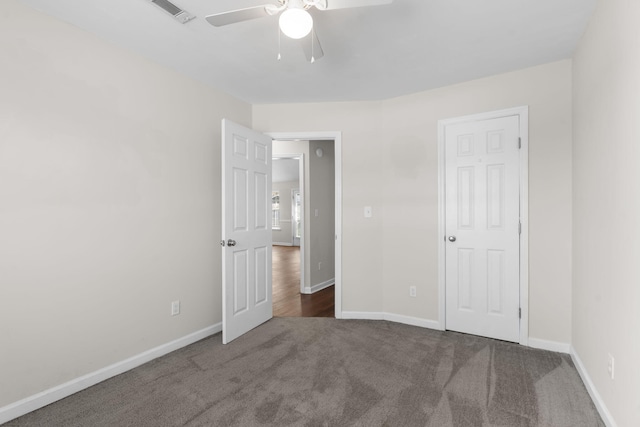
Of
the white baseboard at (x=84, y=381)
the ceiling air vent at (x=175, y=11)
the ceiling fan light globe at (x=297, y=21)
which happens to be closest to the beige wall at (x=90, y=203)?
the white baseboard at (x=84, y=381)

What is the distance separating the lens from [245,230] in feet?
10.6

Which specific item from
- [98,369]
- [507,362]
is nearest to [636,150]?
[507,362]

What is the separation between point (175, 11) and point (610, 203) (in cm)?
269

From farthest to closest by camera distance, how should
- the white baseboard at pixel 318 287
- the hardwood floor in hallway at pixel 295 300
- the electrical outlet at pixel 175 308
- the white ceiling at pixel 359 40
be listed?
the white baseboard at pixel 318 287, the hardwood floor in hallway at pixel 295 300, the electrical outlet at pixel 175 308, the white ceiling at pixel 359 40

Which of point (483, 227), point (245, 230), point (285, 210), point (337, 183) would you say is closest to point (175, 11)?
point (245, 230)

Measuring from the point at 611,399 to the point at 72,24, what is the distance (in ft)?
12.7

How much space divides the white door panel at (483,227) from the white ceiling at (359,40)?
0.60 metres

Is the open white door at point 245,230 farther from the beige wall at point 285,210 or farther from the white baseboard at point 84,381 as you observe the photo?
the beige wall at point 285,210

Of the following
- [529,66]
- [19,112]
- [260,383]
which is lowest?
[260,383]

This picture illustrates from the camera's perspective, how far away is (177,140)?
113 inches

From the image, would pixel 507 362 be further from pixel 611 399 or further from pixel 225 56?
pixel 225 56

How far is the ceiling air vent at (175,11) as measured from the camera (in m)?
1.89

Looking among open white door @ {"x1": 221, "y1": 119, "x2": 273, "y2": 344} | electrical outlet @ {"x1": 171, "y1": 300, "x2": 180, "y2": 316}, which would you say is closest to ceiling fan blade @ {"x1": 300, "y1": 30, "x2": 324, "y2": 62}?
open white door @ {"x1": 221, "y1": 119, "x2": 273, "y2": 344}

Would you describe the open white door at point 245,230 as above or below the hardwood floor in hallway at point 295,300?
above
